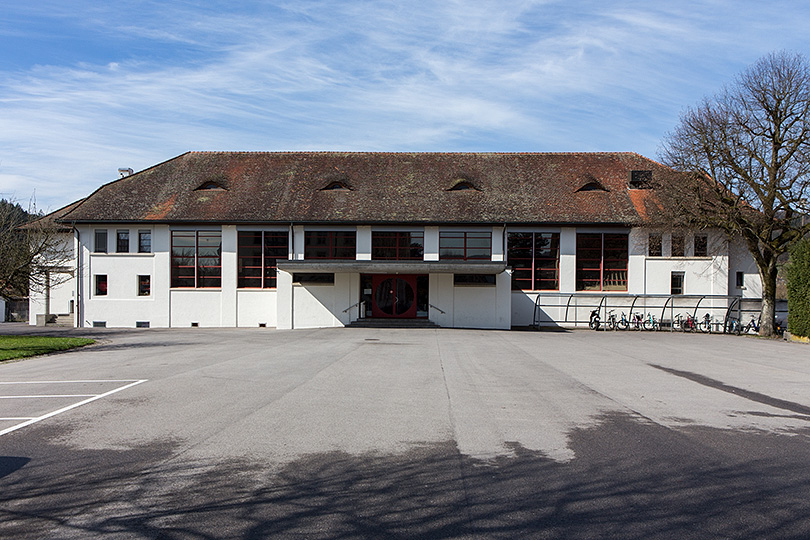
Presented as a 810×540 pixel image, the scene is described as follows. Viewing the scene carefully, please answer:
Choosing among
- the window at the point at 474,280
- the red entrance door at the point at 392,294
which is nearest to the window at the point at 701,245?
the window at the point at 474,280

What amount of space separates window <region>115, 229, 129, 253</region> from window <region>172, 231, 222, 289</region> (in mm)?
2795

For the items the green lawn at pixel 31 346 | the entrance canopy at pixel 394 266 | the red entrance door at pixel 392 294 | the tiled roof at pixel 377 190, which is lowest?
the green lawn at pixel 31 346

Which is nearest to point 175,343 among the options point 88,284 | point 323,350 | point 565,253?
point 323,350

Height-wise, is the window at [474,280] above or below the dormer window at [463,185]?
below

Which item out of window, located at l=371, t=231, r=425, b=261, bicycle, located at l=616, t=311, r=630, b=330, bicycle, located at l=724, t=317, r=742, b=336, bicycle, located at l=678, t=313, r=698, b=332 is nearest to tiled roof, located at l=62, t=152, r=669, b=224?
window, located at l=371, t=231, r=425, b=261

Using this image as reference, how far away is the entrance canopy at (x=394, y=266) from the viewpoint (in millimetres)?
30203

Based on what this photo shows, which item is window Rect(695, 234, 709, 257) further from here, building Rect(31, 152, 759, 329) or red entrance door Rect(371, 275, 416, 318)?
red entrance door Rect(371, 275, 416, 318)

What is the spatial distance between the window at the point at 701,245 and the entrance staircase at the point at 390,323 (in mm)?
14573

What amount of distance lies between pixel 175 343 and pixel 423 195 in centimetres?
1677

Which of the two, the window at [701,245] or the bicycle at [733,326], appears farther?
the window at [701,245]

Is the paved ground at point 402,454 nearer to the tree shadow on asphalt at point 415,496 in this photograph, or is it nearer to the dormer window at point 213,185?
the tree shadow on asphalt at point 415,496

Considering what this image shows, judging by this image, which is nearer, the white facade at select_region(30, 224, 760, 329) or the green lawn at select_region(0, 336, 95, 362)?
the green lawn at select_region(0, 336, 95, 362)

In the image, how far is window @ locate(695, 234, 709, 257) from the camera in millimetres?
33750

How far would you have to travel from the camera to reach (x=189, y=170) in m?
37.1
